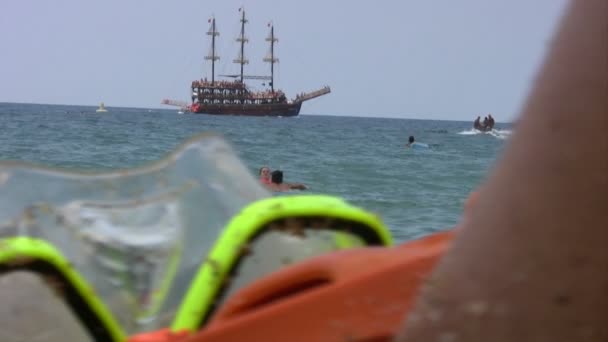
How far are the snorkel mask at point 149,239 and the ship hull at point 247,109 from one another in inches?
3145

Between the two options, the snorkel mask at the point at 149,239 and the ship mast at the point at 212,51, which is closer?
the snorkel mask at the point at 149,239

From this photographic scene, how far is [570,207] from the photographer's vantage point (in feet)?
3.40

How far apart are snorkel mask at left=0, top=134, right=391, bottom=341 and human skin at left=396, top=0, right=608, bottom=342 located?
2.26ft

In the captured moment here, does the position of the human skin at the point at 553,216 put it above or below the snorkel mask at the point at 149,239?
above

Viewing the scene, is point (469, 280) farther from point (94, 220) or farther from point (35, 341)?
point (94, 220)

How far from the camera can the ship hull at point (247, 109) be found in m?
82.1

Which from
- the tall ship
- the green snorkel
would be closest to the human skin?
the green snorkel

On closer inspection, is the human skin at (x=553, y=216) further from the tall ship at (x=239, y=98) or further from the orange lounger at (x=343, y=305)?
the tall ship at (x=239, y=98)

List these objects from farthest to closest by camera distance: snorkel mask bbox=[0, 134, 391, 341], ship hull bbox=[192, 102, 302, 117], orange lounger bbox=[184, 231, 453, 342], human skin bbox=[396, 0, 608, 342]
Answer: ship hull bbox=[192, 102, 302, 117]
snorkel mask bbox=[0, 134, 391, 341]
orange lounger bbox=[184, 231, 453, 342]
human skin bbox=[396, 0, 608, 342]

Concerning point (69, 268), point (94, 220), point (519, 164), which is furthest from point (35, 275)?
point (519, 164)

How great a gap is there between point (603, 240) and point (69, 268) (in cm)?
98

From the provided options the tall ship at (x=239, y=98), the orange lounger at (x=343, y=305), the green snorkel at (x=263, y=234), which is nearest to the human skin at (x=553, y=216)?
the orange lounger at (x=343, y=305)

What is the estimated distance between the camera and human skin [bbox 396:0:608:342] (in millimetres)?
1033

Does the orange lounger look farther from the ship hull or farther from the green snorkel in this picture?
the ship hull
